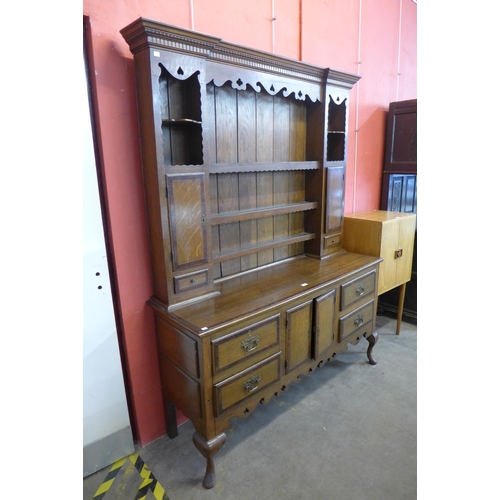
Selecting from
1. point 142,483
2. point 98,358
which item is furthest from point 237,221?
point 142,483

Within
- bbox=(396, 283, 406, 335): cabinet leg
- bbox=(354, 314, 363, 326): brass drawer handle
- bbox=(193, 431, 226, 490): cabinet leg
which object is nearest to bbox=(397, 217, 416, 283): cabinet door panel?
bbox=(396, 283, 406, 335): cabinet leg

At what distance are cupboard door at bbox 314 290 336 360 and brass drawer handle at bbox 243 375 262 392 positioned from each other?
490 millimetres

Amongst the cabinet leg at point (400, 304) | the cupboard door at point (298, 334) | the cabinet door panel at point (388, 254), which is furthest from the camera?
the cabinet leg at point (400, 304)

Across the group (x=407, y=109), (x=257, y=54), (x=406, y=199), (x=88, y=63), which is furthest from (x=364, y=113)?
(x=88, y=63)

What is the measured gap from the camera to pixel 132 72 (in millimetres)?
1657

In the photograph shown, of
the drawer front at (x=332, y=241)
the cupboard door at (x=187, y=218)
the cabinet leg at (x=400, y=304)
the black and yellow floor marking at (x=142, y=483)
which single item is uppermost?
the cupboard door at (x=187, y=218)

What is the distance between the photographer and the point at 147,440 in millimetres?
2039

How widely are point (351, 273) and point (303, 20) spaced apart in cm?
177

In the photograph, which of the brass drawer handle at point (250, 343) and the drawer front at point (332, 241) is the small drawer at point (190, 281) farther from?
the drawer front at point (332, 241)

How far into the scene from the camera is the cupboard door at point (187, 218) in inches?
66.2

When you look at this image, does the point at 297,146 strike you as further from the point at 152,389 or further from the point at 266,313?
the point at 152,389

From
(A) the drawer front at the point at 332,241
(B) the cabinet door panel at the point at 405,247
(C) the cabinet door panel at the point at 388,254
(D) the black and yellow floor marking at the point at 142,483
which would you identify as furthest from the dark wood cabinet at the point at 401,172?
(D) the black and yellow floor marking at the point at 142,483

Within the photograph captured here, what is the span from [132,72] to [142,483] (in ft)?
6.68

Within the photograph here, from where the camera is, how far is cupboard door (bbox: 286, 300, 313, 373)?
1.95m
